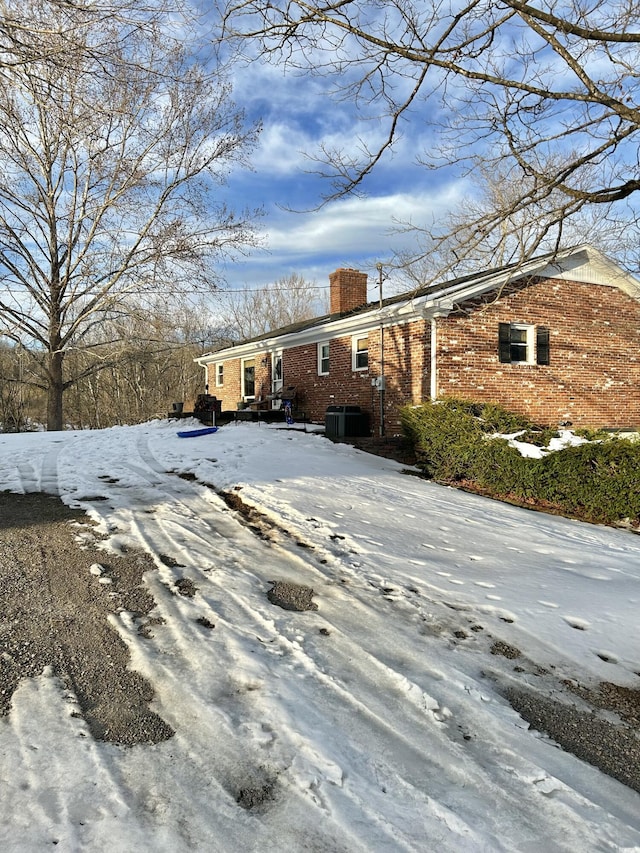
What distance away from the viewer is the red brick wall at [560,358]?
476 inches

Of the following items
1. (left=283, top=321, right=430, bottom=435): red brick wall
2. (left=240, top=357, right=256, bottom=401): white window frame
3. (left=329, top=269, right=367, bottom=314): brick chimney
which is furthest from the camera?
(left=240, top=357, right=256, bottom=401): white window frame

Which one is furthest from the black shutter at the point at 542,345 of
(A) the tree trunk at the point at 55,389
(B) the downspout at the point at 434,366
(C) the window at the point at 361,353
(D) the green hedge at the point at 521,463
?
(A) the tree trunk at the point at 55,389

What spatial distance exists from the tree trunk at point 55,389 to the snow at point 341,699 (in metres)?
14.2

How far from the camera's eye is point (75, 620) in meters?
3.18

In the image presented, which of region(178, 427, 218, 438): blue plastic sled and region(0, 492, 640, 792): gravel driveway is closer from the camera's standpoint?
region(0, 492, 640, 792): gravel driveway

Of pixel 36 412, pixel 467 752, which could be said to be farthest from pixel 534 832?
pixel 36 412

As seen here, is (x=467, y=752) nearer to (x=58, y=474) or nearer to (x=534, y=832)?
(x=534, y=832)

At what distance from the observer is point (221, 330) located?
2764 centimetres

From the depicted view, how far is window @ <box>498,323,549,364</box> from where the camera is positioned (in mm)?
12742

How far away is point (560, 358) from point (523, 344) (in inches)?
47.7

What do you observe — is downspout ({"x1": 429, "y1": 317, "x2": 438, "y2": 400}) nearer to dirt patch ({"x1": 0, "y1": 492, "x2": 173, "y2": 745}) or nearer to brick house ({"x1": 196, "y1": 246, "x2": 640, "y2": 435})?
brick house ({"x1": 196, "y1": 246, "x2": 640, "y2": 435})

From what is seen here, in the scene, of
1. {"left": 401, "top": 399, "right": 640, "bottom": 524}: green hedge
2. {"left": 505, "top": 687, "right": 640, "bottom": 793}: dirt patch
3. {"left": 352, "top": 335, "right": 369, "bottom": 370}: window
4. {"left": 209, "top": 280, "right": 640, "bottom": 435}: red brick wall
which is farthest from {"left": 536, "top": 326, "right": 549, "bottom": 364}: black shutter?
{"left": 505, "top": 687, "right": 640, "bottom": 793}: dirt patch

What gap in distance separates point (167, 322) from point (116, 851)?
59.2ft

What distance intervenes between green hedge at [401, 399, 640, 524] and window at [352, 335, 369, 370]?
12.0 ft
